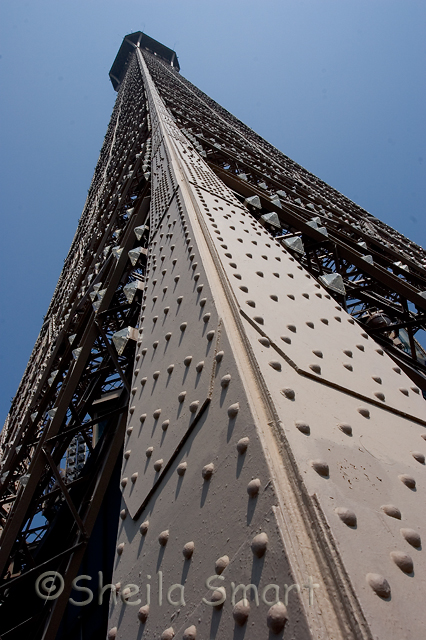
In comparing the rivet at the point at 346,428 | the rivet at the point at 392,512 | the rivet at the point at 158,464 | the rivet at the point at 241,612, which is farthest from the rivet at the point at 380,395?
the rivet at the point at 241,612

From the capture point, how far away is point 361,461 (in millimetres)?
1245

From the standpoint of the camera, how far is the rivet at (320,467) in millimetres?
1127

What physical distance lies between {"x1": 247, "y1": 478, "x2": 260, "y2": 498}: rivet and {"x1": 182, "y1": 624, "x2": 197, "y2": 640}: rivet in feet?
1.09

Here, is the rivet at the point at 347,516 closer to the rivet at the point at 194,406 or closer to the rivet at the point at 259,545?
the rivet at the point at 259,545

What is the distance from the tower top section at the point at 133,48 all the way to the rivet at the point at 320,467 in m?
59.7

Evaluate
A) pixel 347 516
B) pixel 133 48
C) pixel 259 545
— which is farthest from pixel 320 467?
pixel 133 48

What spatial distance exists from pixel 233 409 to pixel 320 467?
1.05 feet

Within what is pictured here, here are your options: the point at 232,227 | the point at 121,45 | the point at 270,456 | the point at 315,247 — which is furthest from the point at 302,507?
the point at 121,45

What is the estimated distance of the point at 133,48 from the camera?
2029 inches

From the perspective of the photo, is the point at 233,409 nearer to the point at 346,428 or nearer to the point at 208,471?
the point at 208,471

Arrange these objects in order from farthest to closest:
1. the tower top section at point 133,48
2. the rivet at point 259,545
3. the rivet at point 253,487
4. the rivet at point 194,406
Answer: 1. the tower top section at point 133,48
2. the rivet at point 194,406
3. the rivet at point 253,487
4. the rivet at point 259,545

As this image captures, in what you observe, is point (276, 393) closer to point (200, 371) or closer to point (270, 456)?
point (270, 456)

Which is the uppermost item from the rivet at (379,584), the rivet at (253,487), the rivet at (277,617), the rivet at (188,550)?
the rivet at (379,584)

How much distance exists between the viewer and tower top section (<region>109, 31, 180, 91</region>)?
168ft
